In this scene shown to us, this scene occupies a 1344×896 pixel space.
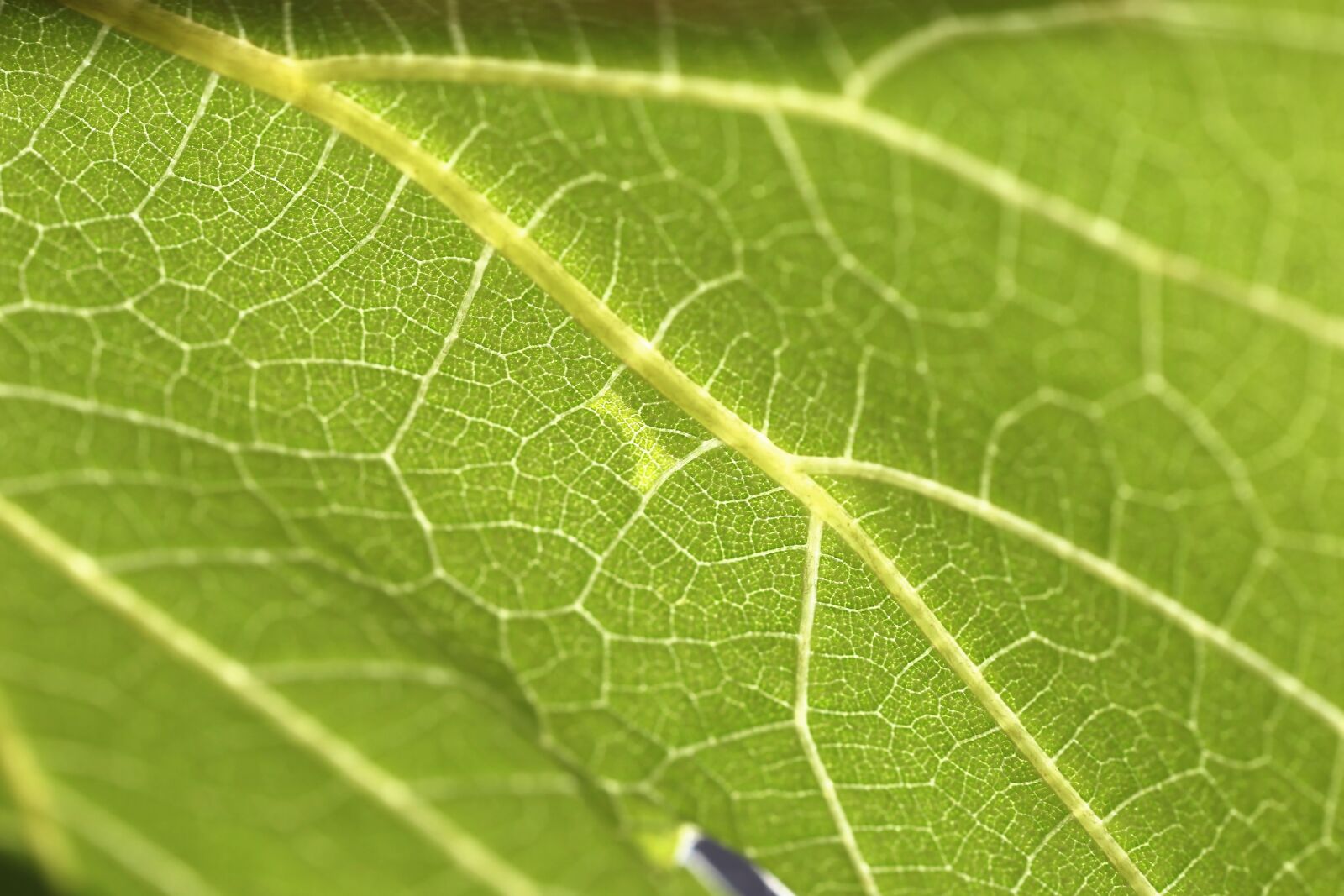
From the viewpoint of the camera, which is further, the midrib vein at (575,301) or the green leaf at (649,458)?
the midrib vein at (575,301)

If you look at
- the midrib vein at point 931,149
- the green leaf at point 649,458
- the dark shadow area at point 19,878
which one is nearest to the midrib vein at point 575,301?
the green leaf at point 649,458

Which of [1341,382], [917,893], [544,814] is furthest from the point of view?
[917,893]

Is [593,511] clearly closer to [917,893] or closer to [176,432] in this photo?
[176,432]

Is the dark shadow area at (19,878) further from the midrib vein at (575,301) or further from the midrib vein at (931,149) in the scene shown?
the midrib vein at (931,149)

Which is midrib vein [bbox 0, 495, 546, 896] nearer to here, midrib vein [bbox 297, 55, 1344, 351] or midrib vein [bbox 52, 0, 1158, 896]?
midrib vein [bbox 52, 0, 1158, 896]

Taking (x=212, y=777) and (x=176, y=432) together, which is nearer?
(x=212, y=777)

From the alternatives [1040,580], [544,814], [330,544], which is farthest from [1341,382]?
[330,544]

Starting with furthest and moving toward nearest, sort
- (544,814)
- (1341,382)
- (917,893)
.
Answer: (917,893)
(544,814)
(1341,382)

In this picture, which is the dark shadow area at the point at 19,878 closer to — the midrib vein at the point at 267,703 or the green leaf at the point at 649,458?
the green leaf at the point at 649,458

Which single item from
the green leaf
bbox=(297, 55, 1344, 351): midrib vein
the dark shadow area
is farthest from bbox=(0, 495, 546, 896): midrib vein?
bbox=(297, 55, 1344, 351): midrib vein
